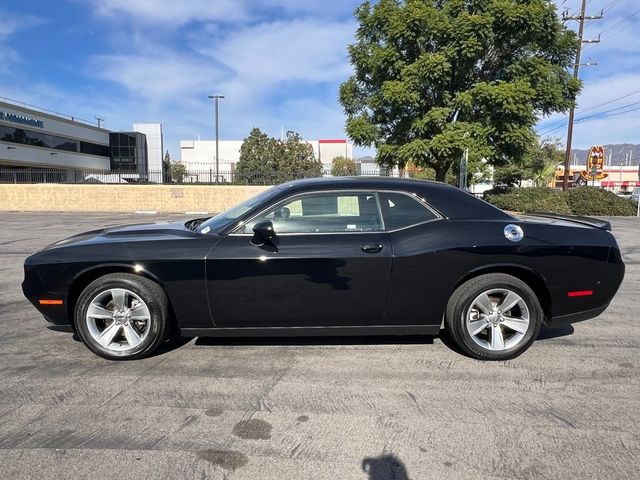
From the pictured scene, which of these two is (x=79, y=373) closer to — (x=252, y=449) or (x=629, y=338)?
(x=252, y=449)

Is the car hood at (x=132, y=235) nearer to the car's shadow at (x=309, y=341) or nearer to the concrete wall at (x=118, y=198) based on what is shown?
the car's shadow at (x=309, y=341)

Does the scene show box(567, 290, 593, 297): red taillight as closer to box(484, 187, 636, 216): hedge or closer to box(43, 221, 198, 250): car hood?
box(43, 221, 198, 250): car hood

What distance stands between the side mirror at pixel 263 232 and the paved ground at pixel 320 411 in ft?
3.43

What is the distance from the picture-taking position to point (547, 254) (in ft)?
12.8

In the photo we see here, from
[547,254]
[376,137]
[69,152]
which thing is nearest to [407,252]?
[547,254]

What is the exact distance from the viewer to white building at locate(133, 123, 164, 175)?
5944 centimetres

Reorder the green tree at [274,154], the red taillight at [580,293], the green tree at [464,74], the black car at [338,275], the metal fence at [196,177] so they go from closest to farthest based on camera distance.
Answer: the black car at [338,275] → the red taillight at [580,293] → the green tree at [464,74] → the metal fence at [196,177] → the green tree at [274,154]

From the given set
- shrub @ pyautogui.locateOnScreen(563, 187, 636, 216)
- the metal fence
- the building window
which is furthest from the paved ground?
the building window

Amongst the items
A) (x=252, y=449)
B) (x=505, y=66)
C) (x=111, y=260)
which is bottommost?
(x=252, y=449)

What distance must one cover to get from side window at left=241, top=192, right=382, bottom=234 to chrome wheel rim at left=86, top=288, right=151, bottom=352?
3.66 feet

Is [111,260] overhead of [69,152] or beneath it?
beneath

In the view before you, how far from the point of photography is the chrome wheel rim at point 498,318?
392cm

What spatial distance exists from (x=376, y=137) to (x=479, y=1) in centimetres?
565

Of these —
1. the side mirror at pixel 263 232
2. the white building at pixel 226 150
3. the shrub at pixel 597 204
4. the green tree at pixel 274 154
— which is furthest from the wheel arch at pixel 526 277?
the white building at pixel 226 150
